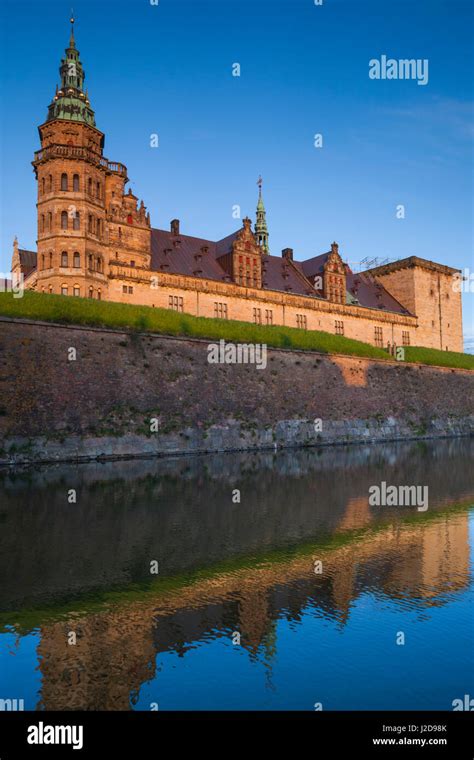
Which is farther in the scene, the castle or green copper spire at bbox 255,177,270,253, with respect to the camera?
green copper spire at bbox 255,177,270,253

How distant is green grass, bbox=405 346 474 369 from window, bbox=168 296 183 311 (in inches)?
880

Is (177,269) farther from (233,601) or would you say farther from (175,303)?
(233,601)

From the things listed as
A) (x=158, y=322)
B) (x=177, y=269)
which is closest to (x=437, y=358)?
(x=177, y=269)

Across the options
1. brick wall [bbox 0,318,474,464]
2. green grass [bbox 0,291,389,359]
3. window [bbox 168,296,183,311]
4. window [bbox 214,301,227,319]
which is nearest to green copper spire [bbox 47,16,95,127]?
window [bbox 168,296,183,311]

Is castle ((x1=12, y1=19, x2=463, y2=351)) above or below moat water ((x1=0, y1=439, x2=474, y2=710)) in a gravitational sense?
above

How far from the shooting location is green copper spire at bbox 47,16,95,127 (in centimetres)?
3781

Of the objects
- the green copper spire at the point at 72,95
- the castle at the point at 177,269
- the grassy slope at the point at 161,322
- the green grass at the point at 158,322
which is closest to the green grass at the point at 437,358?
the castle at the point at 177,269

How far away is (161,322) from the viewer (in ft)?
115

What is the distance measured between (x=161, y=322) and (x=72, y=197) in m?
10.5

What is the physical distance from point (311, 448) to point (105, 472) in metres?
17.4
